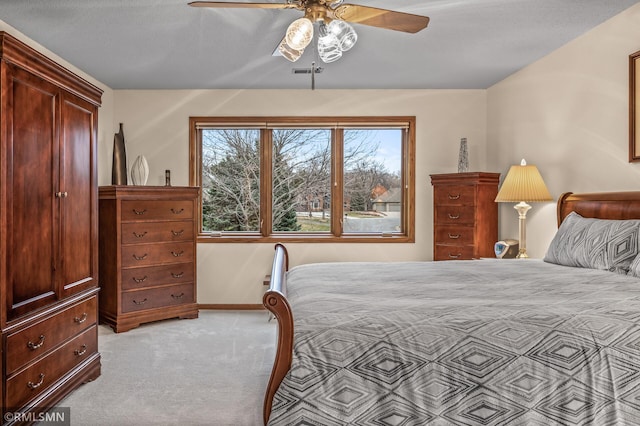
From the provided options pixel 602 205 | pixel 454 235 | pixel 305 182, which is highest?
pixel 305 182

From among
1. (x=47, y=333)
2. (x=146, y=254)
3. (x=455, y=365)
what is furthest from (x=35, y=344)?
(x=455, y=365)

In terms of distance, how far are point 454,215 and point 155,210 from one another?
288 cm

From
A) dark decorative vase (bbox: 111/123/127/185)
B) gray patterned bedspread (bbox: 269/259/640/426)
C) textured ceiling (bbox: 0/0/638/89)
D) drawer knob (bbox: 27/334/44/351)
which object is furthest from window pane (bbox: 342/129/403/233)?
gray patterned bedspread (bbox: 269/259/640/426)

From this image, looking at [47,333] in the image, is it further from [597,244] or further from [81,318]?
[597,244]

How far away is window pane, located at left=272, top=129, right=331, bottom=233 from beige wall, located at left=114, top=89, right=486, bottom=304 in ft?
0.82

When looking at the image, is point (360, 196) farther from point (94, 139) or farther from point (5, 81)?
point (5, 81)

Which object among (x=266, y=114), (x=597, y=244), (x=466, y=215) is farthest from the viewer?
(x=266, y=114)

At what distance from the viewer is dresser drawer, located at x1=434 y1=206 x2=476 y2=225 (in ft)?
14.1

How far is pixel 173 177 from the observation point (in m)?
5.01

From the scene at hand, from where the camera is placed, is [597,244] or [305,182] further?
[305,182]

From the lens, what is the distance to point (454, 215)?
4398 mm

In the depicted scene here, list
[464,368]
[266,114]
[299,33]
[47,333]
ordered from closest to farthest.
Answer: [464,368]
[299,33]
[47,333]
[266,114]

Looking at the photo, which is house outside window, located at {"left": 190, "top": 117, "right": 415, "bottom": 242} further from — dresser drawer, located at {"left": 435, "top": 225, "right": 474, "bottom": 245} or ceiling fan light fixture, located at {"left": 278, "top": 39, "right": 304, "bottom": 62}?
ceiling fan light fixture, located at {"left": 278, "top": 39, "right": 304, "bottom": 62}

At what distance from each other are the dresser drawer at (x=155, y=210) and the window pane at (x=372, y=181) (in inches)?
67.9
